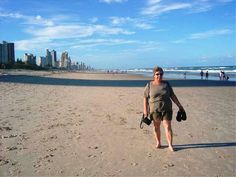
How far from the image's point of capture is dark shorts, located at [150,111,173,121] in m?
7.45

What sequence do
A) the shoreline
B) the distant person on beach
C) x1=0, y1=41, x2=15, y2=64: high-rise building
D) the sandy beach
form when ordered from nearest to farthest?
the sandy beach
the distant person on beach
the shoreline
x1=0, y1=41, x2=15, y2=64: high-rise building

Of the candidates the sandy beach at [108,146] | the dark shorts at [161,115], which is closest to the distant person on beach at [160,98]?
the dark shorts at [161,115]

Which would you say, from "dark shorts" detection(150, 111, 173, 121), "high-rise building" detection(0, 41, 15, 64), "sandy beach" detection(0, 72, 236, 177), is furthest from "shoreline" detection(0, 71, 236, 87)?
"high-rise building" detection(0, 41, 15, 64)

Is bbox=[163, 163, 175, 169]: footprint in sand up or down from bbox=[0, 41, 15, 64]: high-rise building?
down

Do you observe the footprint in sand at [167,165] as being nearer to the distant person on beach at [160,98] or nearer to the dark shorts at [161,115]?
the distant person on beach at [160,98]

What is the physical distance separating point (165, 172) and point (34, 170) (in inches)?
83.5

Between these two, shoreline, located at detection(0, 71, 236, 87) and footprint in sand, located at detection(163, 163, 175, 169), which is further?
shoreline, located at detection(0, 71, 236, 87)

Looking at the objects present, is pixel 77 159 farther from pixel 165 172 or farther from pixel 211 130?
pixel 211 130

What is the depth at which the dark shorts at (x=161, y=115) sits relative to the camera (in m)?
7.45

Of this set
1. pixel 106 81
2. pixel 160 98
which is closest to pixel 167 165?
pixel 160 98

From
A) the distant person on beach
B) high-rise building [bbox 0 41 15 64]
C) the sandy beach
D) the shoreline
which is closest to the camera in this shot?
the sandy beach

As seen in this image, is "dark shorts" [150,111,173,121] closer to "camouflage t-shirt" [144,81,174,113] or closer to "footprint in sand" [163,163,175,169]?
"camouflage t-shirt" [144,81,174,113]

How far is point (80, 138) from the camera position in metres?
8.70

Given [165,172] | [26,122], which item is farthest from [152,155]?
[26,122]
